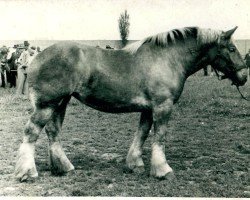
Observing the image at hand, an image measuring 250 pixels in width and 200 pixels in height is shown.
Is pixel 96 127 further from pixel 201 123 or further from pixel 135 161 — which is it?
pixel 135 161

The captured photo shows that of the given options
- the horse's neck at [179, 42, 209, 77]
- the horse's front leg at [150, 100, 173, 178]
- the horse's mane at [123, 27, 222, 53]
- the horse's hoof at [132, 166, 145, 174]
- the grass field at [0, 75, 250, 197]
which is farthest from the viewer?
the horse's hoof at [132, 166, 145, 174]

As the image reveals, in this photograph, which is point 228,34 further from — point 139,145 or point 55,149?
point 55,149

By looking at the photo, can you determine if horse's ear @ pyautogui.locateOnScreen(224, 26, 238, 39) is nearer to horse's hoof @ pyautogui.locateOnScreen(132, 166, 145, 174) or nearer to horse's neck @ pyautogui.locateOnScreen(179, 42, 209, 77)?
horse's neck @ pyautogui.locateOnScreen(179, 42, 209, 77)

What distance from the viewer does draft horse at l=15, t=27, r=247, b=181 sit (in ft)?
17.2

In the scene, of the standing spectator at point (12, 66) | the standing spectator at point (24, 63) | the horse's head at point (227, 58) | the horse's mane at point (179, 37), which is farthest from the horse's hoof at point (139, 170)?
the standing spectator at point (12, 66)

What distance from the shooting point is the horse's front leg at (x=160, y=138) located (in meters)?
5.41

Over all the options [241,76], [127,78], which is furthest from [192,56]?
[127,78]

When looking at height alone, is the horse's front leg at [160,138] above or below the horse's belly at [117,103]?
Answer: below

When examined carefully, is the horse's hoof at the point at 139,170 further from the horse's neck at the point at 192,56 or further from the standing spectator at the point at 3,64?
the standing spectator at the point at 3,64

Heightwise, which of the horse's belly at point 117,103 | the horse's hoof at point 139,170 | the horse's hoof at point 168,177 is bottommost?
the horse's hoof at point 139,170

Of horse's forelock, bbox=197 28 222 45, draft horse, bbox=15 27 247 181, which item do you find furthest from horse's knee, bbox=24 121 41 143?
horse's forelock, bbox=197 28 222 45

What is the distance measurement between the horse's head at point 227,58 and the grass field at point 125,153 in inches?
55.5

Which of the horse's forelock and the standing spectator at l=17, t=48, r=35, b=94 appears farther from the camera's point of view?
the standing spectator at l=17, t=48, r=35, b=94

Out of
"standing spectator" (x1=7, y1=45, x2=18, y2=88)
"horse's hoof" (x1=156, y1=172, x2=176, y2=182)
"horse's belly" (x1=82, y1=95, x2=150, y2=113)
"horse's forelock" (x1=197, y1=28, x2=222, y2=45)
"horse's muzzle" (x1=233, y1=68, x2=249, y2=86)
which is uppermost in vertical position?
"horse's forelock" (x1=197, y1=28, x2=222, y2=45)
